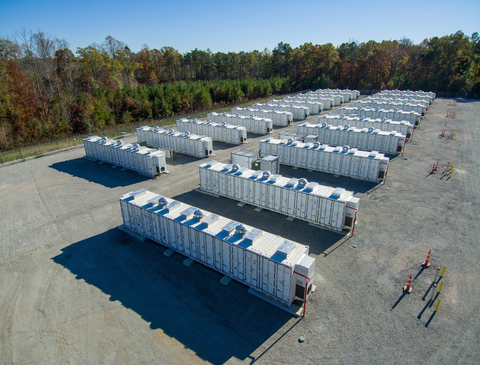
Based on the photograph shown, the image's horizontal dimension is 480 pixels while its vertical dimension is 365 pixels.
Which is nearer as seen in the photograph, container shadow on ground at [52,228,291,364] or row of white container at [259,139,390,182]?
container shadow on ground at [52,228,291,364]

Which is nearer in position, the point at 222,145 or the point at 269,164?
the point at 269,164

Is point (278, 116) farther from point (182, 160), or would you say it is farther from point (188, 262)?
point (188, 262)

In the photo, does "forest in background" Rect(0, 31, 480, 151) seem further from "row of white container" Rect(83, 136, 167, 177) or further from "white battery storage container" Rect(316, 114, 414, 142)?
"white battery storage container" Rect(316, 114, 414, 142)

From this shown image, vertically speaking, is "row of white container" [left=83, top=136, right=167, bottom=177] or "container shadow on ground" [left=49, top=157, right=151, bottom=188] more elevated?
"row of white container" [left=83, top=136, right=167, bottom=177]

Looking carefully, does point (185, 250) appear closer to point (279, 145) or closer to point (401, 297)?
point (401, 297)

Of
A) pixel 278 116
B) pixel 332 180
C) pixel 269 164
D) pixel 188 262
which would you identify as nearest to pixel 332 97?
pixel 278 116

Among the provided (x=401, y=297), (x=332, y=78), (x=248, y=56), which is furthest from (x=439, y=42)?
(x=401, y=297)

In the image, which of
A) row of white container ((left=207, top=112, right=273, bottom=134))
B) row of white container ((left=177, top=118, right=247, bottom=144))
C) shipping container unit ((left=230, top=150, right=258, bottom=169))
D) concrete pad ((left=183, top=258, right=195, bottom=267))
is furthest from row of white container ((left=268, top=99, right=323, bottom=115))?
concrete pad ((left=183, top=258, right=195, bottom=267))
